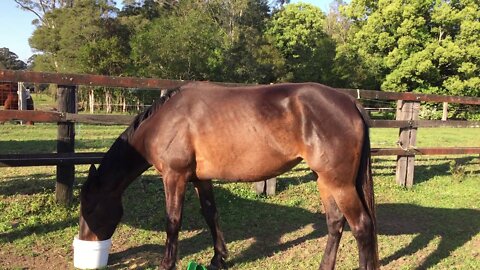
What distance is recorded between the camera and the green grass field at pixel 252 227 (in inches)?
170

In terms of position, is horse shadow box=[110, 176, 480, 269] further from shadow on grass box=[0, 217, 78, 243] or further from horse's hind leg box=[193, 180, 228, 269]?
shadow on grass box=[0, 217, 78, 243]

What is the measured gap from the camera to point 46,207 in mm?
5203

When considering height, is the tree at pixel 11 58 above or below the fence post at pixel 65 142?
above

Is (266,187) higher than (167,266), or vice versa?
(266,187)

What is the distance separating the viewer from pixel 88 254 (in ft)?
12.6

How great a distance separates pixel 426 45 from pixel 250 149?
3060 cm

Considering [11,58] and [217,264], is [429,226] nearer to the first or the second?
[217,264]

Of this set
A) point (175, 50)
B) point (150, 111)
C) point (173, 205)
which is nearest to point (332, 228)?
point (173, 205)

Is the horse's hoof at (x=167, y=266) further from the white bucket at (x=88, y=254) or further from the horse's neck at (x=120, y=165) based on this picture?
the horse's neck at (x=120, y=165)

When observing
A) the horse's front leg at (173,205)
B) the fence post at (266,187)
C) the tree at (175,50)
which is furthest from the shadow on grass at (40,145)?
the tree at (175,50)

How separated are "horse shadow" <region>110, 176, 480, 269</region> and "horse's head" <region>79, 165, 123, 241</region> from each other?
0.39 metres

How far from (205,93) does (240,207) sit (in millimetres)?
2429

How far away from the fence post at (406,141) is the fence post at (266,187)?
2.57 m

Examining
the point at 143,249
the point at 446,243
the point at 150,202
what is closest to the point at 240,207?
the point at 150,202
